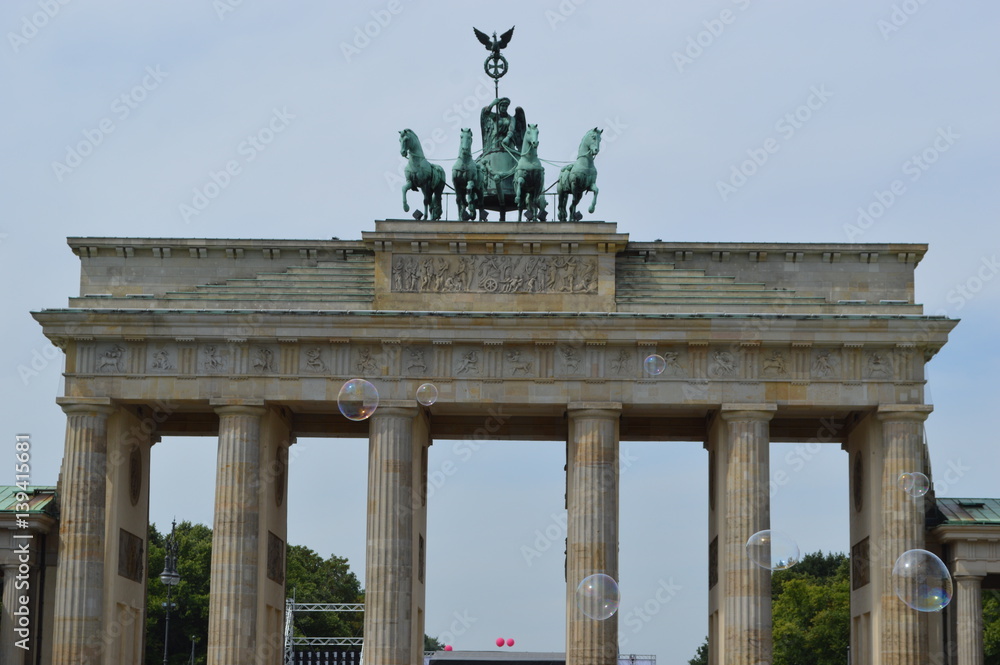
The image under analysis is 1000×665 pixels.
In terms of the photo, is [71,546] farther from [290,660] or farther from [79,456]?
[290,660]

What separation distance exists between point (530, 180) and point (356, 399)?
419 inches

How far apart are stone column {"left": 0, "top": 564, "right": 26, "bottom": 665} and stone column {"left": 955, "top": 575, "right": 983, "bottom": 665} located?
31.6m

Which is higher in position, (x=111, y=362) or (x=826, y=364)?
(x=826, y=364)

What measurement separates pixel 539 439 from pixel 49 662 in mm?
19512

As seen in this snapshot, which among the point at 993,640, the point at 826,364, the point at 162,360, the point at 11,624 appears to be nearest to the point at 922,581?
the point at 826,364

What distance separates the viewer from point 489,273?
60.2 meters

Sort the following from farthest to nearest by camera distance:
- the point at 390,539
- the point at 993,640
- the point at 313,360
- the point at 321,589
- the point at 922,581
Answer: the point at 321,589
the point at 993,640
the point at 313,360
the point at 390,539
the point at 922,581

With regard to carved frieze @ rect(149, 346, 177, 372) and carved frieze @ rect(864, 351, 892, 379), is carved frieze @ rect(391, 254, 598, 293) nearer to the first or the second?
carved frieze @ rect(149, 346, 177, 372)

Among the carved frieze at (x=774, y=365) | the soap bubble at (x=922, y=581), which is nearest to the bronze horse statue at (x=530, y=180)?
the carved frieze at (x=774, y=365)

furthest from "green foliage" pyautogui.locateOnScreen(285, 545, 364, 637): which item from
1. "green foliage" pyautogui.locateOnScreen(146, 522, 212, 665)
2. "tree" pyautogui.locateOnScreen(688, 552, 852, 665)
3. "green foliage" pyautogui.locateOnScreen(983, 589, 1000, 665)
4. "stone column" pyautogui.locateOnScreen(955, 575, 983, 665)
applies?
"stone column" pyautogui.locateOnScreen(955, 575, 983, 665)

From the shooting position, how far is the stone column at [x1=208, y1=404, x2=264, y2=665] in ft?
189

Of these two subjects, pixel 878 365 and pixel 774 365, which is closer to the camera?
pixel 878 365

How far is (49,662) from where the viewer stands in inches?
2362

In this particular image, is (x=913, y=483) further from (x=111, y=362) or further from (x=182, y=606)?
(x=182, y=606)
